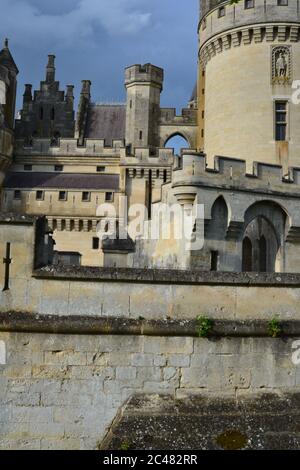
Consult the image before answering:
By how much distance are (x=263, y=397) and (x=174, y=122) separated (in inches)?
1467

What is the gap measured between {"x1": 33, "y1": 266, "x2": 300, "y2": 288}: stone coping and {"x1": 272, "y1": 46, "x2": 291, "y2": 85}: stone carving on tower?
63.4 ft

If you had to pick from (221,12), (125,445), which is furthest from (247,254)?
(125,445)

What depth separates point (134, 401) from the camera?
22.7 ft

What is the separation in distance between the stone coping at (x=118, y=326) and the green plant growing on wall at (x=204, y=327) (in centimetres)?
4

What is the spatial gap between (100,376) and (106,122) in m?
41.5

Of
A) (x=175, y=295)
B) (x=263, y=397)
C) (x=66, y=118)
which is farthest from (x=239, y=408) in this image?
(x=66, y=118)

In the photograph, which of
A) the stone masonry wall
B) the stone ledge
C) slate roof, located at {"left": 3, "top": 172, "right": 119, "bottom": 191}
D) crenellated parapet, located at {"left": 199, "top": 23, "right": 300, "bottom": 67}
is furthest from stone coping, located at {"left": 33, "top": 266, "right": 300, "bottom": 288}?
slate roof, located at {"left": 3, "top": 172, "right": 119, "bottom": 191}

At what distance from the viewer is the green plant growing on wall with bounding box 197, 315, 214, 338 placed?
23.3ft

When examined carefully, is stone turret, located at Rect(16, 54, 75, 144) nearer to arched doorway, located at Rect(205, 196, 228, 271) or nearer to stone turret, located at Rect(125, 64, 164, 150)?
stone turret, located at Rect(125, 64, 164, 150)

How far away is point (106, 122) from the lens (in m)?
47.1

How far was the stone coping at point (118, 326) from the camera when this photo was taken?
694 centimetres

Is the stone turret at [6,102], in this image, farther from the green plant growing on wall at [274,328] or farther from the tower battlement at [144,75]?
the green plant growing on wall at [274,328]

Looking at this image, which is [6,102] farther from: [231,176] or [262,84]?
[231,176]
